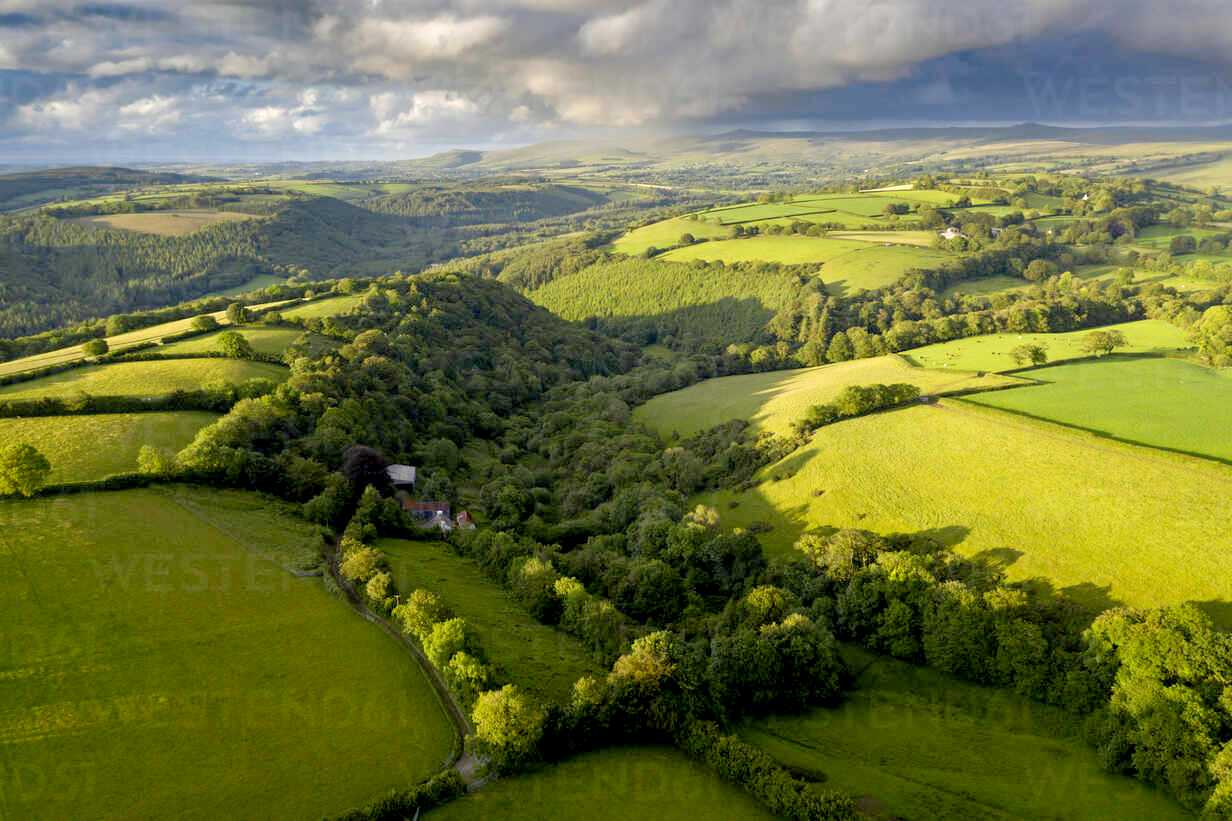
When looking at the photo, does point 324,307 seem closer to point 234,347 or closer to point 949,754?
point 234,347

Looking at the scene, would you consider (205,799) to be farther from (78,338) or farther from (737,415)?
(78,338)

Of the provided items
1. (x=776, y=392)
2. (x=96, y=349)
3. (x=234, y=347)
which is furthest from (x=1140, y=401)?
(x=96, y=349)

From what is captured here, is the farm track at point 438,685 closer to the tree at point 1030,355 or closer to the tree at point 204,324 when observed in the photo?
the tree at point 204,324

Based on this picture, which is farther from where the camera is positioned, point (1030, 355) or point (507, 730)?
point (1030, 355)

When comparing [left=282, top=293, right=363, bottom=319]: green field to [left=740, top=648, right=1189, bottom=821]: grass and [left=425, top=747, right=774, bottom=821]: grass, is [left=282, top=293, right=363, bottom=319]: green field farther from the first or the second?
[left=740, top=648, right=1189, bottom=821]: grass

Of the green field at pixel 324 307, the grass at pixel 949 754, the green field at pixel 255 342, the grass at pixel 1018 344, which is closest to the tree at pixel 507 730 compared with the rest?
the grass at pixel 949 754

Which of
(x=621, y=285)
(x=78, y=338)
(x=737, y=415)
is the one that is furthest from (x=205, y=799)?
(x=621, y=285)
